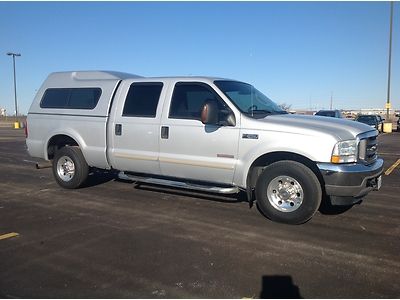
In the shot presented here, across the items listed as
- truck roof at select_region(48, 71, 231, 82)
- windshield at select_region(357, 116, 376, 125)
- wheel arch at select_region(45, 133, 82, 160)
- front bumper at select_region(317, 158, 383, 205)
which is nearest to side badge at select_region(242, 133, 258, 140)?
front bumper at select_region(317, 158, 383, 205)

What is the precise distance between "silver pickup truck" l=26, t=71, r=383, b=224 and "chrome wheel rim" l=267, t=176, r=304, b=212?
1 centimetres

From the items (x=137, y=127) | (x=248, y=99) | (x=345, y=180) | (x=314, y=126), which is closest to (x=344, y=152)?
(x=345, y=180)

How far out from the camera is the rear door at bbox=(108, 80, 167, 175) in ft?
22.9

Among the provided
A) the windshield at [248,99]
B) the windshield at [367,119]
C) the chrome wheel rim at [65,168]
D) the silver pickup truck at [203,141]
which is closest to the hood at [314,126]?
the silver pickup truck at [203,141]

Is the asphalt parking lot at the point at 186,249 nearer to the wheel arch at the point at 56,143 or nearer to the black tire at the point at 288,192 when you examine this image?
the black tire at the point at 288,192

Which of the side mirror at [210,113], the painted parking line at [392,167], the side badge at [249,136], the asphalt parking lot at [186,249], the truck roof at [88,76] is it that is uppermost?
the truck roof at [88,76]

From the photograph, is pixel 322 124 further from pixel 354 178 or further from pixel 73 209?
pixel 73 209

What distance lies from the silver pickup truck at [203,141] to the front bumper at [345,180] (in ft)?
0.04

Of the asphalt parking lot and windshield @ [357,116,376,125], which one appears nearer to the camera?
the asphalt parking lot

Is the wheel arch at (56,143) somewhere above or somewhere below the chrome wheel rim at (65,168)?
above

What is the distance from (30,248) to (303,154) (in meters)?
3.63

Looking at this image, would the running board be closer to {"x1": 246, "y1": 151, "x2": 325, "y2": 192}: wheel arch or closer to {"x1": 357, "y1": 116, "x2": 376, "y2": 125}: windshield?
{"x1": 246, "y1": 151, "x2": 325, "y2": 192}: wheel arch

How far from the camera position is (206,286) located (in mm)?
3824

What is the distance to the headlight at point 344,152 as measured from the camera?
5469 millimetres
